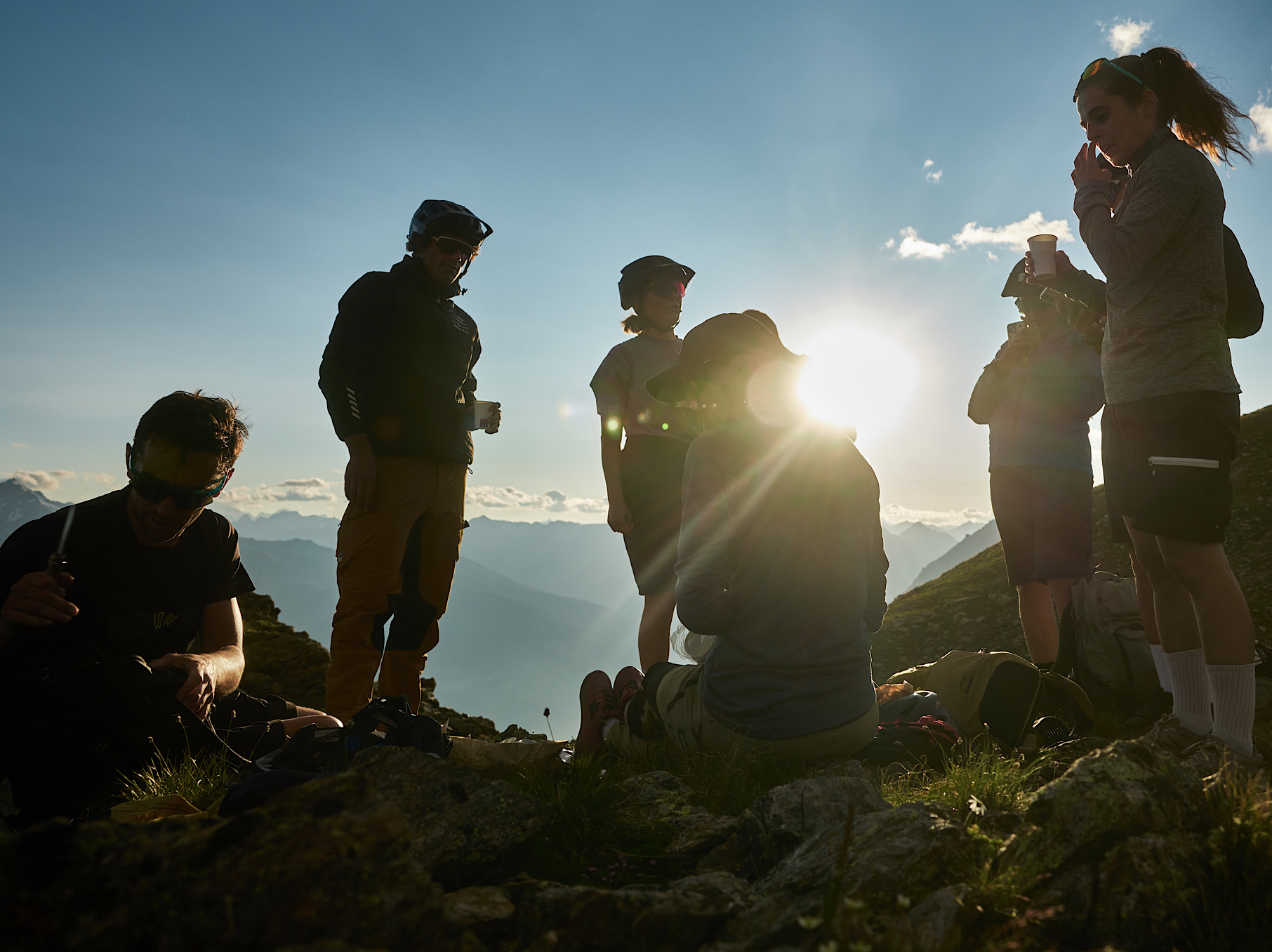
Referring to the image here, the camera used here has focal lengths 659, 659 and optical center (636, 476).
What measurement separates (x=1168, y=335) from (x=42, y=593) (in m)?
5.49

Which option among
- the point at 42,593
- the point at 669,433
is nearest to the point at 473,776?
the point at 42,593

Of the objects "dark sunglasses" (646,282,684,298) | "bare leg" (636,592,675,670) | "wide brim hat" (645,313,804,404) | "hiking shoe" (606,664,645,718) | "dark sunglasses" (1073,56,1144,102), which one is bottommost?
"hiking shoe" (606,664,645,718)

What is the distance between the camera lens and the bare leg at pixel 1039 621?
5.41 m

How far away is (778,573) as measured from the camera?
3.32m

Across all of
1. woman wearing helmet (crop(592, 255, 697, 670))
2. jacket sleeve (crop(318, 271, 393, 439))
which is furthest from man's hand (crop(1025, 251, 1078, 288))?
jacket sleeve (crop(318, 271, 393, 439))

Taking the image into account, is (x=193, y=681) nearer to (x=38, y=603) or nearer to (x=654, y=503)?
(x=38, y=603)

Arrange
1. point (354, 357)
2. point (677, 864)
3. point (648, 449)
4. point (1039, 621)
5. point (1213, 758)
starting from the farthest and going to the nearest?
point (1039, 621) < point (648, 449) < point (354, 357) < point (1213, 758) < point (677, 864)

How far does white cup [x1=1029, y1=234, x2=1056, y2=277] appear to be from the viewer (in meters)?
4.13

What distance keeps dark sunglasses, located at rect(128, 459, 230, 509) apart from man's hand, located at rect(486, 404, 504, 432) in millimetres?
2104

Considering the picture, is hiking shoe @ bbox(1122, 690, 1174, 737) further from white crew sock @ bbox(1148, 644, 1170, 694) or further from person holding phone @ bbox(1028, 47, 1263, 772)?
person holding phone @ bbox(1028, 47, 1263, 772)

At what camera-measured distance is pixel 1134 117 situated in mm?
3531

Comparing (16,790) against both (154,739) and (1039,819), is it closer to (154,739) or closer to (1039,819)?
(154,739)

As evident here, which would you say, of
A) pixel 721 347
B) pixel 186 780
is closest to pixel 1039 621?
pixel 721 347

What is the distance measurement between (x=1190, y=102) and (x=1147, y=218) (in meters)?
0.89
